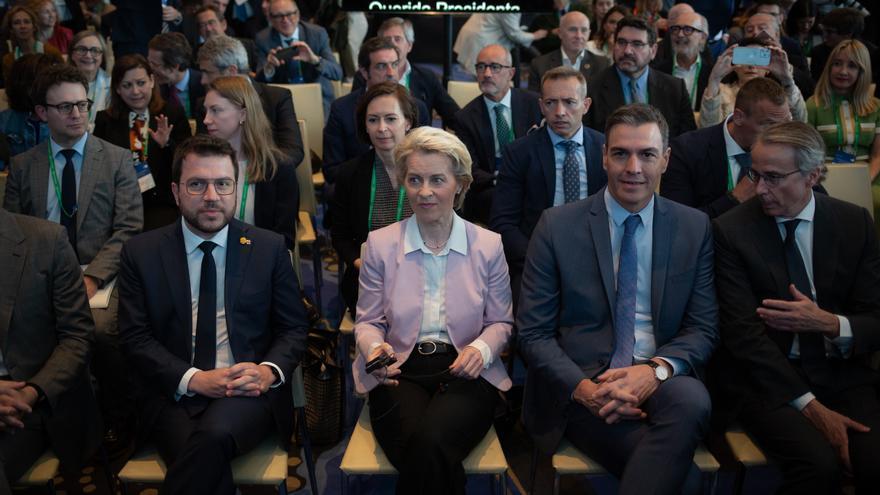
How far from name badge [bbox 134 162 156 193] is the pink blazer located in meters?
1.59

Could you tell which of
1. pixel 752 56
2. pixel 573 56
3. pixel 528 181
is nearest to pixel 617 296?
pixel 528 181

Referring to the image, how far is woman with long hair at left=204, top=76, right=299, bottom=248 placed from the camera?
3791 millimetres

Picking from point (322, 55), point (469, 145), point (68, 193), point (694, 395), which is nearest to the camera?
point (694, 395)

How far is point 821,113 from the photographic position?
4.71m

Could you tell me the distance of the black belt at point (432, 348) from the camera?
2801 mm

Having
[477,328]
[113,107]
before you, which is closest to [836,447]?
[477,328]

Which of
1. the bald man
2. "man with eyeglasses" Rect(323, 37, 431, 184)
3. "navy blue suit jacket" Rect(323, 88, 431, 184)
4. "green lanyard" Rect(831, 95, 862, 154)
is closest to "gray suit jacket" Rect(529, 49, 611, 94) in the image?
the bald man

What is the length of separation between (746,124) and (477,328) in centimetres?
162

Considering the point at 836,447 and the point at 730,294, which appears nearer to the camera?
the point at 836,447

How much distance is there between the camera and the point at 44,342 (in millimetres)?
2793

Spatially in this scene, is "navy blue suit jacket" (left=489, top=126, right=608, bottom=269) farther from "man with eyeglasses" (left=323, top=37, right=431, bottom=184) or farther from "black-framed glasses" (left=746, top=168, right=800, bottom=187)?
"black-framed glasses" (left=746, top=168, right=800, bottom=187)

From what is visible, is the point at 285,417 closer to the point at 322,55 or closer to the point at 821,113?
the point at 821,113

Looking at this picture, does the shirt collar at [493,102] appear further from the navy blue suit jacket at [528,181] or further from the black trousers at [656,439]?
the black trousers at [656,439]

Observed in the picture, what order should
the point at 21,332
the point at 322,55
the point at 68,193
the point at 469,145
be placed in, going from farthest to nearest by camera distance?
the point at 322,55 → the point at 469,145 → the point at 68,193 → the point at 21,332
